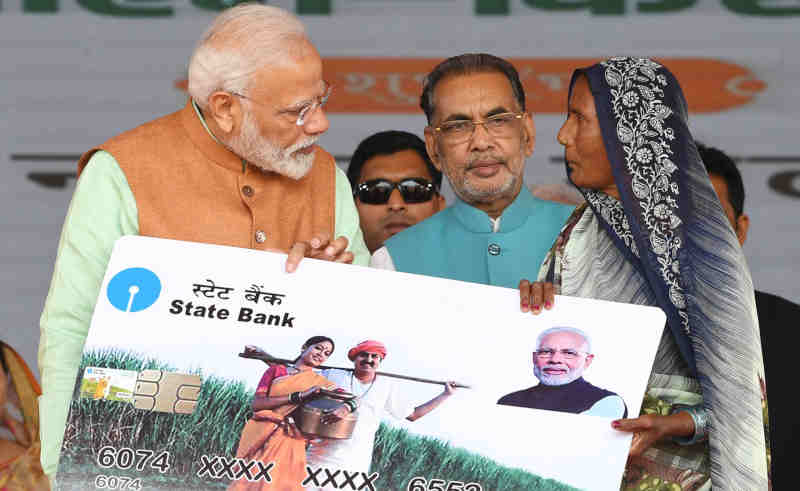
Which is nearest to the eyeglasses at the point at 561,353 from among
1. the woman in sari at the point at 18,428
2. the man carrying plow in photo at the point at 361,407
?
the man carrying plow in photo at the point at 361,407

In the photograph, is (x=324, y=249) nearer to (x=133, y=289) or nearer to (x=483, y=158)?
(x=133, y=289)

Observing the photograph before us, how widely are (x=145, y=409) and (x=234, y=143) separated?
77 cm

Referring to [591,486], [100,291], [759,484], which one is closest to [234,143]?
[100,291]

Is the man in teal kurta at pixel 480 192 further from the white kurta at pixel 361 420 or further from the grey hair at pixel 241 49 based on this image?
the white kurta at pixel 361 420

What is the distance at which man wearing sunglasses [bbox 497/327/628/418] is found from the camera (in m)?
2.83

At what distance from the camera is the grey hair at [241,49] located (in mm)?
3088

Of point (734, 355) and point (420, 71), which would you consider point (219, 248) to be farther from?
point (420, 71)

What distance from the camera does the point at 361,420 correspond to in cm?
279

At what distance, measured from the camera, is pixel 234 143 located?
Answer: 315cm

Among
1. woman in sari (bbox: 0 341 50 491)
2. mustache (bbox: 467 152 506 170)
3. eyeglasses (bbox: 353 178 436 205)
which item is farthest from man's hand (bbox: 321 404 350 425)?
woman in sari (bbox: 0 341 50 491)

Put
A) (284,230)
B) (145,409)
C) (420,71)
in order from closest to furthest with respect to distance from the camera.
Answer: (145,409)
(284,230)
(420,71)

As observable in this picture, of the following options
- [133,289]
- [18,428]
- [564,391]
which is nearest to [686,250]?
[564,391]

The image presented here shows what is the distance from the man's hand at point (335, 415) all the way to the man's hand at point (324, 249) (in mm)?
384

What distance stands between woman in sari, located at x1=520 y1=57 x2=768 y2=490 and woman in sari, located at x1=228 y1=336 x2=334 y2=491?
1.75ft
